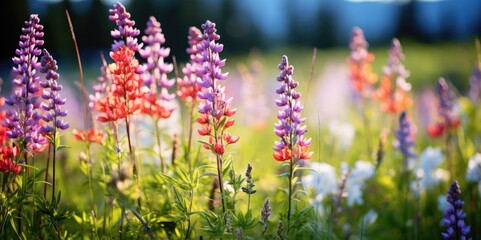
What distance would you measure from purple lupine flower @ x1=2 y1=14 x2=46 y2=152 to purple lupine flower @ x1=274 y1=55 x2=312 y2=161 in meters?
1.24

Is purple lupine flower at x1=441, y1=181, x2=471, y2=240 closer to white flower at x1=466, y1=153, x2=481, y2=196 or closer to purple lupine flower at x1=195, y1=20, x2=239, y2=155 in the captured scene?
purple lupine flower at x1=195, y1=20, x2=239, y2=155

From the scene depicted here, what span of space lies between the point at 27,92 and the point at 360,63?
3.57m

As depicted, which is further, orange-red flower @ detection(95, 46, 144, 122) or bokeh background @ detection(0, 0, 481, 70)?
bokeh background @ detection(0, 0, 481, 70)

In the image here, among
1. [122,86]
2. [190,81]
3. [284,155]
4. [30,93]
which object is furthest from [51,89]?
[284,155]

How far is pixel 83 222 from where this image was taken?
3061 mm

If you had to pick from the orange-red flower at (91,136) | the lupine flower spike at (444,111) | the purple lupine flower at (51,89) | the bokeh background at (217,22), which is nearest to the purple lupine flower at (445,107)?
the lupine flower spike at (444,111)

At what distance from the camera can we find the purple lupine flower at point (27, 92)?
8.84 feet

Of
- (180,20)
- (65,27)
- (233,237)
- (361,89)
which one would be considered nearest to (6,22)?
(65,27)

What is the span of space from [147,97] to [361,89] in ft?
9.04

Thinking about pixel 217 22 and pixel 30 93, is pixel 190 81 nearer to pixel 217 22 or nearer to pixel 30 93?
pixel 30 93

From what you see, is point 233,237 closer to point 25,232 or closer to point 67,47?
point 25,232

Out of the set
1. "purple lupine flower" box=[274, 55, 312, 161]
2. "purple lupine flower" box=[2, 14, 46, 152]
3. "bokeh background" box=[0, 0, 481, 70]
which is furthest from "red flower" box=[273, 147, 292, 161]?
"bokeh background" box=[0, 0, 481, 70]

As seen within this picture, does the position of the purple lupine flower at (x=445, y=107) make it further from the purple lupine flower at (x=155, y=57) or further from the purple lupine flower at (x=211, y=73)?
the purple lupine flower at (x=211, y=73)

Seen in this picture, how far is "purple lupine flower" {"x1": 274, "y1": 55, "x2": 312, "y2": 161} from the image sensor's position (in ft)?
8.44
